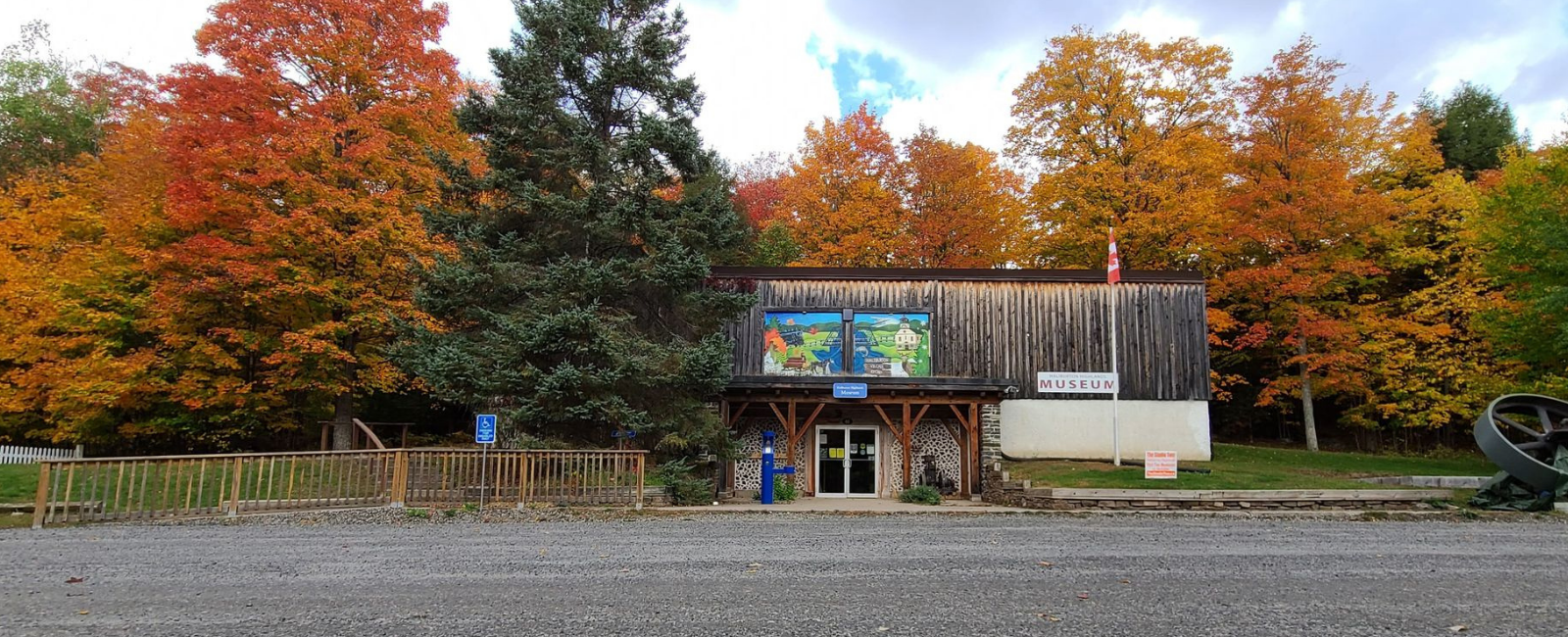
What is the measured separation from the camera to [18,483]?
41.1ft

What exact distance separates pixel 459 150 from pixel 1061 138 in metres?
16.7

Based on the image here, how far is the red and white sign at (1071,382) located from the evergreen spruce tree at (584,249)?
7470mm

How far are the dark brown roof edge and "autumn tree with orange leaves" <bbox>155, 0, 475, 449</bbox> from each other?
7278 mm

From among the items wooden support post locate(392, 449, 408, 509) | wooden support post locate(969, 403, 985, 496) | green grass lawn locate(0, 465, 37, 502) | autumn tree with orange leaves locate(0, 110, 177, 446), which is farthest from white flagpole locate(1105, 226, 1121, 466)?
autumn tree with orange leaves locate(0, 110, 177, 446)

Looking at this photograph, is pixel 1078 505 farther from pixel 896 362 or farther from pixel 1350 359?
pixel 1350 359

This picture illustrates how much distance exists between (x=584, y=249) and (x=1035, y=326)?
10.3 metres

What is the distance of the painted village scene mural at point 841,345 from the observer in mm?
17156

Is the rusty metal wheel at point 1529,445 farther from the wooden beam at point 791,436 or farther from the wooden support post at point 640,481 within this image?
the wooden support post at point 640,481

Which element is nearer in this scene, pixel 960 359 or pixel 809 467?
pixel 809 467

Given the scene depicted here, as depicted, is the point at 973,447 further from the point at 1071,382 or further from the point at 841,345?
the point at 841,345

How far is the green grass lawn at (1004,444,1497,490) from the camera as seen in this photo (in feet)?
43.4

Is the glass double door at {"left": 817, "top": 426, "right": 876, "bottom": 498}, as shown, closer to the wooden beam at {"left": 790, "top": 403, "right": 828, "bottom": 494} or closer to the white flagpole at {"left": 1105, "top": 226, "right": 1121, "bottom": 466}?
the wooden beam at {"left": 790, "top": 403, "right": 828, "bottom": 494}

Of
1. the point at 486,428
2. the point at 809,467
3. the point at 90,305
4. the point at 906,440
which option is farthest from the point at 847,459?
→ the point at 90,305

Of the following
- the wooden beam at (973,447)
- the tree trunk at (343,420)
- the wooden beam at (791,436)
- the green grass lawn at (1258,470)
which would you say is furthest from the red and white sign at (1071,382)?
the tree trunk at (343,420)
